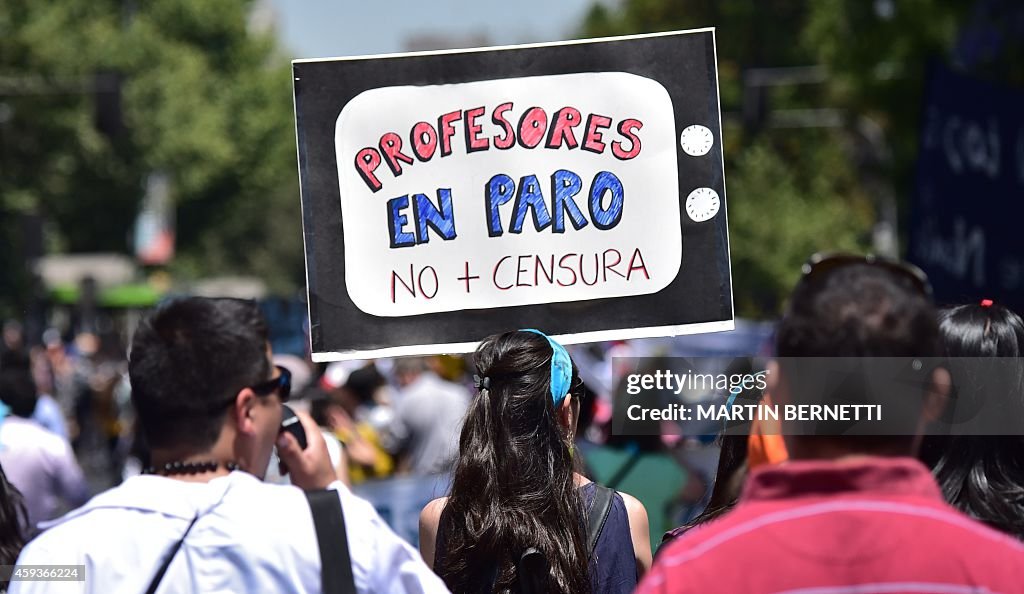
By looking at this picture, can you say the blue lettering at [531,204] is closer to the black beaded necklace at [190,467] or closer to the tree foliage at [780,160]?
the black beaded necklace at [190,467]

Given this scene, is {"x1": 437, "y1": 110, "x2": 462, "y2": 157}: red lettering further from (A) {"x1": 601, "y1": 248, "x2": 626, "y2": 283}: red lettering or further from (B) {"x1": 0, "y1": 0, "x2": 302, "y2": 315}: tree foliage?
(B) {"x1": 0, "y1": 0, "x2": 302, "y2": 315}: tree foliage

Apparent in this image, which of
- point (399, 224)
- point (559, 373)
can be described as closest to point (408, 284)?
A: point (399, 224)

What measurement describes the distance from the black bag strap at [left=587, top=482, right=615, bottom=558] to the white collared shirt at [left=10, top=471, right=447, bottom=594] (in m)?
0.73

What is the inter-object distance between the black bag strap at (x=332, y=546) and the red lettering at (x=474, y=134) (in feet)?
4.92

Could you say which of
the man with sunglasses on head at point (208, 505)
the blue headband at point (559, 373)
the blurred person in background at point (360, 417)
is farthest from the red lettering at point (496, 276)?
the blurred person in background at point (360, 417)

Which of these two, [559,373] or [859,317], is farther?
[559,373]

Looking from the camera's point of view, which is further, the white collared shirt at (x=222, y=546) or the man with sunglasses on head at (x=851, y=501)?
the white collared shirt at (x=222, y=546)

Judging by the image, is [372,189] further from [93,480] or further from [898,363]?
[93,480]

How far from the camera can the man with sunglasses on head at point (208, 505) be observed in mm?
2471

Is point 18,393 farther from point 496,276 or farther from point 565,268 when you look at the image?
point 565,268

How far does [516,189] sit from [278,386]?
1222mm

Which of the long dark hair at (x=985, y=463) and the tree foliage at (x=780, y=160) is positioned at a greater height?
the tree foliage at (x=780, y=160)

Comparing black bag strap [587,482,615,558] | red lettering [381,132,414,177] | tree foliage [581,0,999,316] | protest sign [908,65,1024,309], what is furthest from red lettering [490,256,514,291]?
tree foliage [581,0,999,316]

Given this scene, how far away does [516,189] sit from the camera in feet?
12.4
